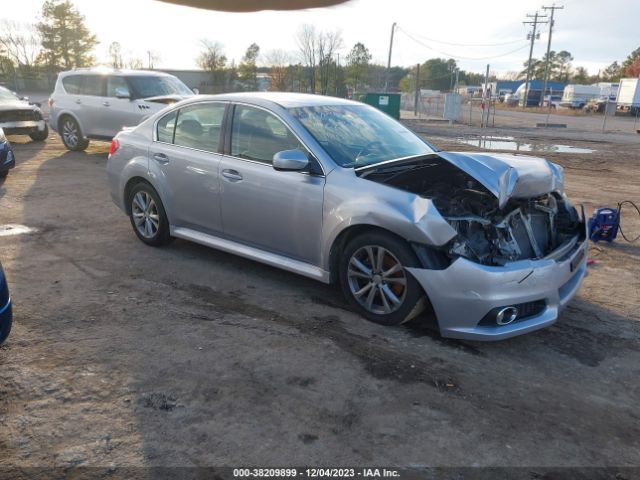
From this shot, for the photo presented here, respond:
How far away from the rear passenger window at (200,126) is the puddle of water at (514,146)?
502 inches

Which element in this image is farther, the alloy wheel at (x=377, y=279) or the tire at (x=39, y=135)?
the tire at (x=39, y=135)

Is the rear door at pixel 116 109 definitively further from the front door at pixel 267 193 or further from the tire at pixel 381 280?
the tire at pixel 381 280

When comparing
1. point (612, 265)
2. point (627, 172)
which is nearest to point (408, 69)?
point (627, 172)

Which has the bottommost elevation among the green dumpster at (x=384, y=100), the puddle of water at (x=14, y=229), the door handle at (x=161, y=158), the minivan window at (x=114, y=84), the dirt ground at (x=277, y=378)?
the dirt ground at (x=277, y=378)

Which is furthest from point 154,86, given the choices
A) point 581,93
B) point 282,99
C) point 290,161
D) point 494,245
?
point 581,93

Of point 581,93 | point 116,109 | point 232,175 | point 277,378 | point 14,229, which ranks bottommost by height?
point 277,378

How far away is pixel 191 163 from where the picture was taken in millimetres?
5074

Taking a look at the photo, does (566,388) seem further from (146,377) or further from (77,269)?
(77,269)

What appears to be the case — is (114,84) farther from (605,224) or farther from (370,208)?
(605,224)

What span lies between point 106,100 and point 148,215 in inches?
304

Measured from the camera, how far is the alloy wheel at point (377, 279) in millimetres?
3848

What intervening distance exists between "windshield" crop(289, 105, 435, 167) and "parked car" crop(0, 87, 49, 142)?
441 inches

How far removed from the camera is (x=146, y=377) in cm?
330

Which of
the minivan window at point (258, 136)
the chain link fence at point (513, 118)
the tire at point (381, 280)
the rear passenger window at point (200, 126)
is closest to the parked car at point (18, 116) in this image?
the rear passenger window at point (200, 126)
